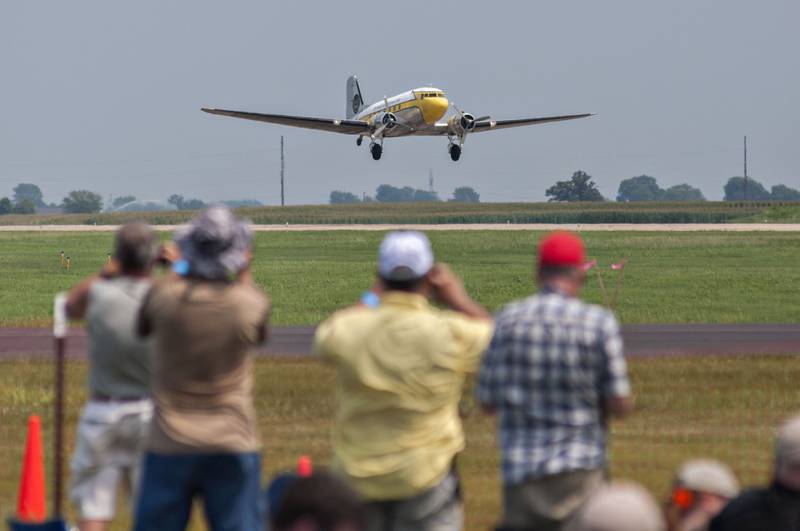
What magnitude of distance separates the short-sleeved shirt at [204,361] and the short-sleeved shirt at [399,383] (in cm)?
42

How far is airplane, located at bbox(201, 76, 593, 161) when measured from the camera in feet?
251

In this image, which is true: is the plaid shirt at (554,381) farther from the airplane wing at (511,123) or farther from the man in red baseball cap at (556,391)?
the airplane wing at (511,123)

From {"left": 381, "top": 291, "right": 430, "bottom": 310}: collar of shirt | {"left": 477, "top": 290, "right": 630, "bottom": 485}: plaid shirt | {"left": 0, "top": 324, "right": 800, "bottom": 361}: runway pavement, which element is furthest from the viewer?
{"left": 0, "top": 324, "right": 800, "bottom": 361}: runway pavement

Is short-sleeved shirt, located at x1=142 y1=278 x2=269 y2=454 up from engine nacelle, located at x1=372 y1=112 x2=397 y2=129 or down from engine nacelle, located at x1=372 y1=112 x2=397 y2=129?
down

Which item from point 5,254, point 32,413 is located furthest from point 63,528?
point 5,254

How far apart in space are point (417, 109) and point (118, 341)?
2724 inches

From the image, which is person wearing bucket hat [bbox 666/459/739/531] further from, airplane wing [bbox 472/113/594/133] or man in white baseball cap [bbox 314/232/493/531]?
airplane wing [bbox 472/113/594/133]

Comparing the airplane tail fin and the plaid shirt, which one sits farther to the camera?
the airplane tail fin

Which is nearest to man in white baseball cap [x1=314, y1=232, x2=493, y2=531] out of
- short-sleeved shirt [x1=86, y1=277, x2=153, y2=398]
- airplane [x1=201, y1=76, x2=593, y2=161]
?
short-sleeved shirt [x1=86, y1=277, x2=153, y2=398]

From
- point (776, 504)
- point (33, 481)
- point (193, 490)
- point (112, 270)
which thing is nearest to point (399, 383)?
point (193, 490)

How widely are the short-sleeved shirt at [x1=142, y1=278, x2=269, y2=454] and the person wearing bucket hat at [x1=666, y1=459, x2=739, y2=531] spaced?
2.08 meters

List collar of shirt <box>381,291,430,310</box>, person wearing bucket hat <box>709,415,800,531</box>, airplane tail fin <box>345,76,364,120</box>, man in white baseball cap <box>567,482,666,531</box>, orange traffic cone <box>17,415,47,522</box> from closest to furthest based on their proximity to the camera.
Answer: man in white baseball cap <box>567,482,666,531</box>, person wearing bucket hat <box>709,415,800,531</box>, collar of shirt <box>381,291,430,310</box>, orange traffic cone <box>17,415,47,522</box>, airplane tail fin <box>345,76,364,120</box>

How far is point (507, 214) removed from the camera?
121 m

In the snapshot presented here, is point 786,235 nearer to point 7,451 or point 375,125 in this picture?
point 375,125
